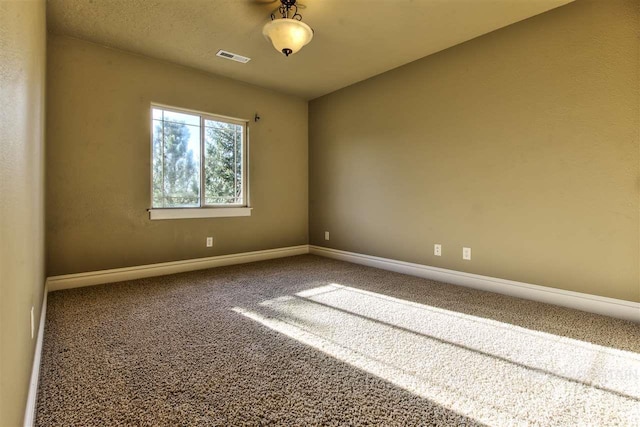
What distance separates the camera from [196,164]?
3.84 metres

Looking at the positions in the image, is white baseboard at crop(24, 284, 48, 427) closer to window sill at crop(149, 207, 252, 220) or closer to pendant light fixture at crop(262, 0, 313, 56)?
window sill at crop(149, 207, 252, 220)

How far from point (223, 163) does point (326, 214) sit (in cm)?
164

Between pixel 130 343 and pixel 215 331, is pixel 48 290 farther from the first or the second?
pixel 215 331

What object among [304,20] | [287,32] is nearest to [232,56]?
[304,20]

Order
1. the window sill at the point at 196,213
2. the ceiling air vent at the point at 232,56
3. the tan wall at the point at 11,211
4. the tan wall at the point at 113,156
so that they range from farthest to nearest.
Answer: the window sill at the point at 196,213
the ceiling air vent at the point at 232,56
the tan wall at the point at 113,156
the tan wall at the point at 11,211

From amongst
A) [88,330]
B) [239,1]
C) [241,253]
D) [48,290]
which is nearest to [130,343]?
[88,330]

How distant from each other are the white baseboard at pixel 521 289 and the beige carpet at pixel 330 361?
0.12 meters

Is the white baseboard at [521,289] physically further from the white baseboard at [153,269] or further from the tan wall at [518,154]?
the white baseboard at [153,269]

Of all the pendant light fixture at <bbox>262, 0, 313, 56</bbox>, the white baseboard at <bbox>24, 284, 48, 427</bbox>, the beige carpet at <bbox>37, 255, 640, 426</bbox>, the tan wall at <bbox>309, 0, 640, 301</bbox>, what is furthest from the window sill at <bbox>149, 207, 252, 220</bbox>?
the pendant light fixture at <bbox>262, 0, 313, 56</bbox>

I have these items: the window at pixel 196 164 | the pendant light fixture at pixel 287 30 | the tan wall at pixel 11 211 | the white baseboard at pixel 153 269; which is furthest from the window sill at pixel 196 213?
the tan wall at pixel 11 211

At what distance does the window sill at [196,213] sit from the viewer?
3.51 m

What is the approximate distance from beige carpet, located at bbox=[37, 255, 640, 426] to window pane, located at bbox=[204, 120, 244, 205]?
5.16 feet

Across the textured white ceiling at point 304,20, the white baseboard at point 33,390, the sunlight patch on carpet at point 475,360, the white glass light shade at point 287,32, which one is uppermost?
the textured white ceiling at point 304,20

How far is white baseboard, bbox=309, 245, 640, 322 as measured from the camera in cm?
235
